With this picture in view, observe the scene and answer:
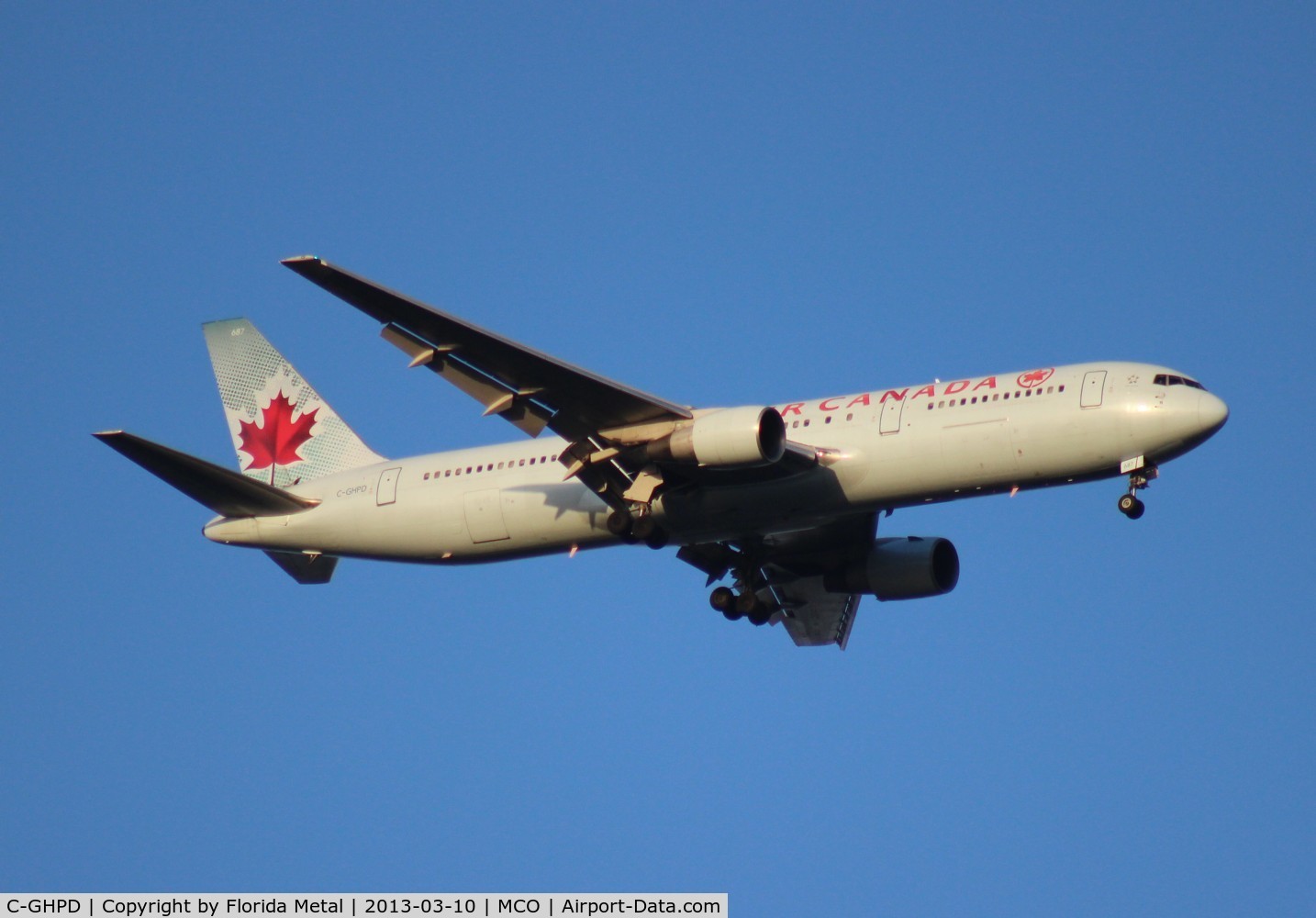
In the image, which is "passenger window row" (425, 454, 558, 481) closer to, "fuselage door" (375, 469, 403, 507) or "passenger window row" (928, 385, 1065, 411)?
"fuselage door" (375, 469, 403, 507)

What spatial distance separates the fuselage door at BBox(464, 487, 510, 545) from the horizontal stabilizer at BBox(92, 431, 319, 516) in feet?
14.6

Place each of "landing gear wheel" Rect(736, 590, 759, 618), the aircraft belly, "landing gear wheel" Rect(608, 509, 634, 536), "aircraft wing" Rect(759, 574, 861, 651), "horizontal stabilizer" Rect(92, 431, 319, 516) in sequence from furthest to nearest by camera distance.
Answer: "aircraft wing" Rect(759, 574, 861, 651) → "landing gear wheel" Rect(736, 590, 759, 618) → "landing gear wheel" Rect(608, 509, 634, 536) → "horizontal stabilizer" Rect(92, 431, 319, 516) → the aircraft belly

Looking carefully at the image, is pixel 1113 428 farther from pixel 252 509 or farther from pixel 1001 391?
pixel 252 509

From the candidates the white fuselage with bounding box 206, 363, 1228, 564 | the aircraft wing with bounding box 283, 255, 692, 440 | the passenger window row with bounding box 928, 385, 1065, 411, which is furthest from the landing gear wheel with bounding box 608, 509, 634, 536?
the passenger window row with bounding box 928, 385, 1065, 411

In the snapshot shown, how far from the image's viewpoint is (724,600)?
43.6 m

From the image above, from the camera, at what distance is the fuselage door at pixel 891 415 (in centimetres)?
3656

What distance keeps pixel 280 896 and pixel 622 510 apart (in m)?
10.7

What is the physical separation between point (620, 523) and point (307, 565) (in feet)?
30.5

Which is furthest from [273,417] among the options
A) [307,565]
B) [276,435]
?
[307,565]

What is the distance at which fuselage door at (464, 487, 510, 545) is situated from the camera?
39969mm

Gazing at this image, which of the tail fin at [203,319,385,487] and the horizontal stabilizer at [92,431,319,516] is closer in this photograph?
the horizontal stabilizer at [92,431,319,516]

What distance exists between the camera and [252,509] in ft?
138

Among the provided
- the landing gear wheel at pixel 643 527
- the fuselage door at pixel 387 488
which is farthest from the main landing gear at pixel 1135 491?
the fuselage door at pixel 387 488

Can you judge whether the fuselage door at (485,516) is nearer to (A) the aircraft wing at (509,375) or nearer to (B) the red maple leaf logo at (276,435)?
(A) the aircraft wing at (509,375)
